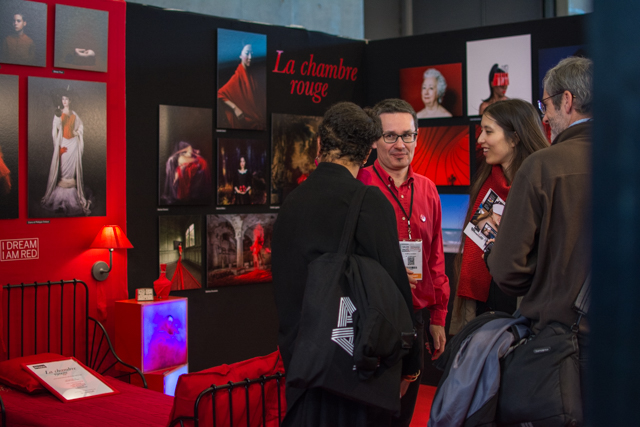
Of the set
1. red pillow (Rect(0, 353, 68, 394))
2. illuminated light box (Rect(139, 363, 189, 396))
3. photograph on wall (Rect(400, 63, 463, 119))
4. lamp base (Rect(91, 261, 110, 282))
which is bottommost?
illuminated light box (Rect(139, 363, 189, 396))

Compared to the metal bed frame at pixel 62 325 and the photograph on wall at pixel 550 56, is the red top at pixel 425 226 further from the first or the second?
the photograph on wall at pixel 550 56

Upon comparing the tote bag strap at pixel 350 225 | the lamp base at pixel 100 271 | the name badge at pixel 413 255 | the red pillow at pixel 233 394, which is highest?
the tote bag strap at pixel 350 225

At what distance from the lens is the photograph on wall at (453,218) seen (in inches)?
220

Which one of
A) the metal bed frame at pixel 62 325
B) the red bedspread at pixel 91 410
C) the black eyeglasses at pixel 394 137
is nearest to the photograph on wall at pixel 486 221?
the black eyeglasses at pixel 394 137

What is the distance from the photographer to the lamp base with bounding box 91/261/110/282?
485 cm

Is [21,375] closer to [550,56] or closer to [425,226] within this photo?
[425,226]

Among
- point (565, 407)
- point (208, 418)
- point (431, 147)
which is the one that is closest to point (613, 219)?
point (565, 407)

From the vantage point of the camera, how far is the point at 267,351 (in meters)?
5.74

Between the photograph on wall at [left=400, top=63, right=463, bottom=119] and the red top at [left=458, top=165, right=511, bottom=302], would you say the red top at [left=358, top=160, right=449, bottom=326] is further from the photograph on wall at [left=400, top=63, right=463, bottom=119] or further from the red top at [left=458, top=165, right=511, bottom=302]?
the photograph on wall at [left=400, top=63, right=463, bottom=119]

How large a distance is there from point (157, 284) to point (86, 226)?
75cm

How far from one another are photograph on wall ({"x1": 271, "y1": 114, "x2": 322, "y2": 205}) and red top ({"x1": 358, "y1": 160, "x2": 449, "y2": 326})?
278 cm

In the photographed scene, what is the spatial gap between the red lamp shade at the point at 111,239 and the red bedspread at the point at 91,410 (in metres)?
1.19

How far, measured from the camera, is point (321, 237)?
6.26ft

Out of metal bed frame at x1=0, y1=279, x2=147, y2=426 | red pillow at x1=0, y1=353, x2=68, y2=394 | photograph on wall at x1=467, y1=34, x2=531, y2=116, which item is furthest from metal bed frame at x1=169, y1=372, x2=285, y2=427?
photograph on wall at x1=467, y1=34, x2=531, y2=116
